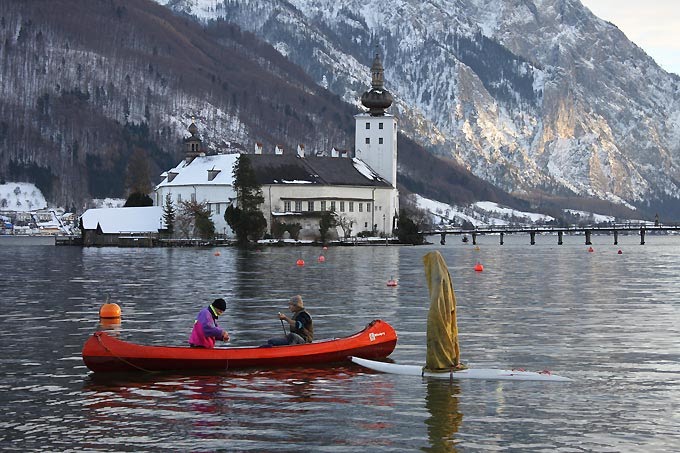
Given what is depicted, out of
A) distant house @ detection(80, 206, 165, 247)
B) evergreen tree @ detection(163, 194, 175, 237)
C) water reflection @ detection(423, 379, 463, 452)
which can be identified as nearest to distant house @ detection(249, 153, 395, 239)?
evergreen tree @ detection(163, 194, 175, 237)

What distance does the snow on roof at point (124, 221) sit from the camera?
7662 inches

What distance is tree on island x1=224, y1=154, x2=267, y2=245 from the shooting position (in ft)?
577

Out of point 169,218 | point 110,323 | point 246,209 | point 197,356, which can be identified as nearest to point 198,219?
point 169,218

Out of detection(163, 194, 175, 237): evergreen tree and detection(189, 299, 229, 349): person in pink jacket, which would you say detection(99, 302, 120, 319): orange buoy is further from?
detection(163, 194, 175, 237): evergreen tree

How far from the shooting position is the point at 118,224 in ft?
639

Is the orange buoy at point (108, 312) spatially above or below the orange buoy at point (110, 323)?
above

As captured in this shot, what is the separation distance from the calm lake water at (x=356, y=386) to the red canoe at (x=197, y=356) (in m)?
0.36

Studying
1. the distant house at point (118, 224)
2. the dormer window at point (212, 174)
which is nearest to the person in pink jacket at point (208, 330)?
the distant house at point (118, 224)

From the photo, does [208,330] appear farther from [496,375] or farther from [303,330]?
[496,375]

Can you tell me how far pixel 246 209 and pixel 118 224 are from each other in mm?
28631

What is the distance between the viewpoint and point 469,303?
219 ft

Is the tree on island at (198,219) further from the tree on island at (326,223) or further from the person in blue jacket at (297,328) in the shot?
the person in blue jacket at (297,328)

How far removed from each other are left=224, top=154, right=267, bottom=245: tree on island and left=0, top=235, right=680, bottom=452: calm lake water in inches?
4013

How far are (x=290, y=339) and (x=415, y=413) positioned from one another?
8.55 meters
